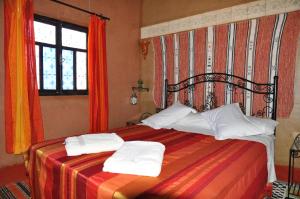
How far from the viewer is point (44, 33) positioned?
9.12ft

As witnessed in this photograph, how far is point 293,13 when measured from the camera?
249cm

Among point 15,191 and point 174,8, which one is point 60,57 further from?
point 174,8

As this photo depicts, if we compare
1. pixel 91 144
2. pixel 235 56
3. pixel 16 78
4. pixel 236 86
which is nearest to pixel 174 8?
→ pixel 235 56

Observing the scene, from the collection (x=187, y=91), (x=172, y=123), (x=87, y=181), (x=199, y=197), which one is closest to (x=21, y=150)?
(x=87, y=181)

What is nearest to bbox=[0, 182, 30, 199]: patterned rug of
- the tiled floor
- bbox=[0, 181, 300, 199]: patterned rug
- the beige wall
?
bbox=[0, 181, 300, 199]: patterned rug

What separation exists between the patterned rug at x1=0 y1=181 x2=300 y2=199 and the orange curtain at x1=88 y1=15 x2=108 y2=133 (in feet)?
3.61

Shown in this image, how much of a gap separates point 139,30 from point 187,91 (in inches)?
62.8

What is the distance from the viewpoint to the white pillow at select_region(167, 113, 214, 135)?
256cm

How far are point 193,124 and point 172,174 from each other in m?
1.50

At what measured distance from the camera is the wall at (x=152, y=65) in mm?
2542

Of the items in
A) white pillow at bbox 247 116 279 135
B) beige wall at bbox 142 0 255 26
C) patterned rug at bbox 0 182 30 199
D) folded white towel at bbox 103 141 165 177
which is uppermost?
beige wall at bbox 142 0 255 26

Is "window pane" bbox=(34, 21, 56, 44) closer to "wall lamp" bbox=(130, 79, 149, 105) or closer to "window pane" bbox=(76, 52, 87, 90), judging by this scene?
"window pane" bbox=(76, 52, 87, 90)

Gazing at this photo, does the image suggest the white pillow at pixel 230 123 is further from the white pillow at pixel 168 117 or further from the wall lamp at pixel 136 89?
the wall lamp at pixel 136 89

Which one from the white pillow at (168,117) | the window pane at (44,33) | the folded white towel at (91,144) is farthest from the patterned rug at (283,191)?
the window pane at (44,33)
